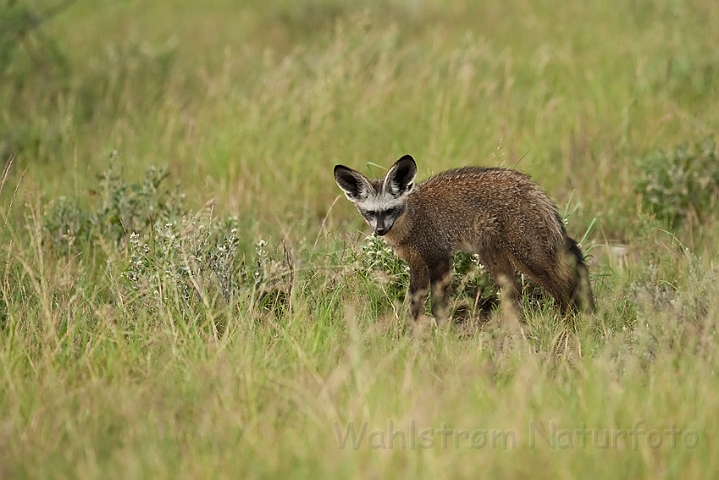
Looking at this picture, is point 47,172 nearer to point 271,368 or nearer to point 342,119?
point 342,119

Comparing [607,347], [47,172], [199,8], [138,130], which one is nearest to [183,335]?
[607,347]

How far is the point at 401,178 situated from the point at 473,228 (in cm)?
56

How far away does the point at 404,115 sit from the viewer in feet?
28.7

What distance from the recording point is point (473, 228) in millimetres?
5879

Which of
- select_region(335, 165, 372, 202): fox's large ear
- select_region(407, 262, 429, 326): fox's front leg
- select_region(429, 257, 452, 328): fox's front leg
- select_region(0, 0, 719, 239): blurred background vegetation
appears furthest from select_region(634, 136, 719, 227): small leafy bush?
select_region(335, 165, 372, 202): fox's large ear

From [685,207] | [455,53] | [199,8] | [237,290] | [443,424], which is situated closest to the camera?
[443,424]

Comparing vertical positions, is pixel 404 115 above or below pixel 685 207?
above

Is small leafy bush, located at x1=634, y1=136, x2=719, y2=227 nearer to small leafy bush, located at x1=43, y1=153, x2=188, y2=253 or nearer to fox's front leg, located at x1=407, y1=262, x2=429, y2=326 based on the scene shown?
fox's front leg, located at x1=407, y1=262, x2=429, y2=326

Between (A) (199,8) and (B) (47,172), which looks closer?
(B) (47,172)

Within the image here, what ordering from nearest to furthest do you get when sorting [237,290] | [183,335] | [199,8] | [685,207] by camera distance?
[183,335]
[237,290]
[685,207]
[199,8]

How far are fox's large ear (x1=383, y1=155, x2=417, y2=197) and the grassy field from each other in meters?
0.50

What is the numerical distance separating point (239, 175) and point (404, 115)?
171 centimetres

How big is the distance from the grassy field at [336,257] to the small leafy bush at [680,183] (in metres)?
0.02

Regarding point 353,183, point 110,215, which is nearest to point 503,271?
point 353,183
